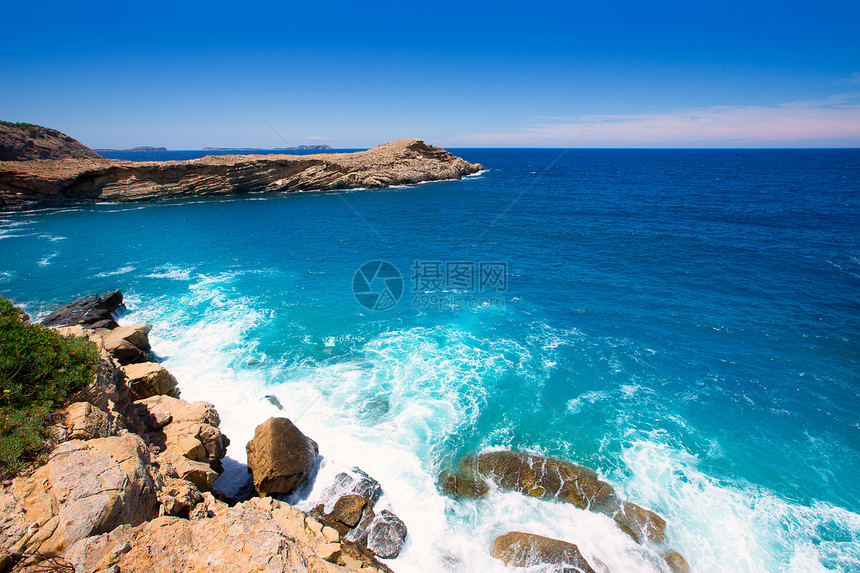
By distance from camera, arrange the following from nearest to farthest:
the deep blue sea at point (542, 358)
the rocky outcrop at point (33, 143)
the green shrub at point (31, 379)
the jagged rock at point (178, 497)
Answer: the green shrub at point (31, 379) → the jagged rock at point (178, 497) → the deep blue sea at point (542, 358) → the rocky outcrop at point (33, 143)

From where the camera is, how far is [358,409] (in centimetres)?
1509

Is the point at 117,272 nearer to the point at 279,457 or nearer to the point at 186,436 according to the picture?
the point at 186,436

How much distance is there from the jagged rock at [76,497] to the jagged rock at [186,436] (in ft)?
6.70

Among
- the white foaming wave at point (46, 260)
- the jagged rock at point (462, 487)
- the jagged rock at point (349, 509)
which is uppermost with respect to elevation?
the white foaming wave at point (46, 260)

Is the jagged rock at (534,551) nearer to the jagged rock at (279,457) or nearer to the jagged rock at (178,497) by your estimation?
the jagged rock at (279,457)

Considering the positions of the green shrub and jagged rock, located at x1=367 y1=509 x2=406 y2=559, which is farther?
jagged rock, located at x1=367 y1=509 x2=406 y2=559

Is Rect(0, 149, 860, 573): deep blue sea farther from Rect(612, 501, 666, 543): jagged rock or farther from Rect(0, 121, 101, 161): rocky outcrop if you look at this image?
Rect(0, 121, 101, 161): rocky outcrop

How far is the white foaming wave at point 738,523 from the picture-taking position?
9.93 metres

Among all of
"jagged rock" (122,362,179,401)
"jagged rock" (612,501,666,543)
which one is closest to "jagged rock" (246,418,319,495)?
"jagged rock" (122,362,179,401)

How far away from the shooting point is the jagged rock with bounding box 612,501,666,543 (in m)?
10.5

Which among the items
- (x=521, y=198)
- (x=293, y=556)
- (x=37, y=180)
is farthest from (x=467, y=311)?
(x=37, y=180)

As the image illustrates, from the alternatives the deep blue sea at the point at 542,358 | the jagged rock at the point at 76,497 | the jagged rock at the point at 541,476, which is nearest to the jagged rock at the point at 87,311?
the deep blue sea at the point at 542,358

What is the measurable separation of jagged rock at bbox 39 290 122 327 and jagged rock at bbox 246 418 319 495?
14204 mm

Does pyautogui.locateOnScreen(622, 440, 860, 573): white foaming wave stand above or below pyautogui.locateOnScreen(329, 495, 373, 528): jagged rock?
below
